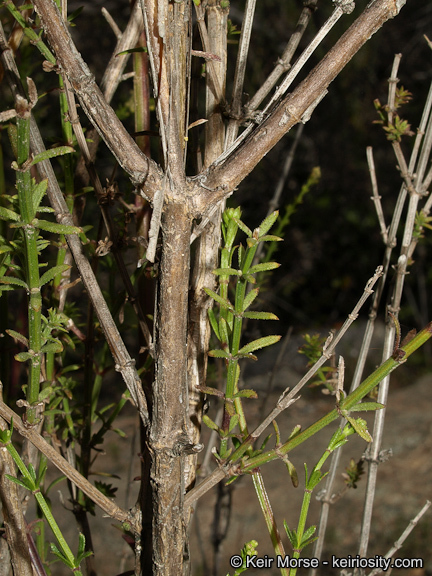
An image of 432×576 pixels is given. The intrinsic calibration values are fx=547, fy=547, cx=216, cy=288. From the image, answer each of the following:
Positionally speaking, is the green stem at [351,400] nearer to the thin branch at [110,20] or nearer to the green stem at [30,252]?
the green stem at [30,252]

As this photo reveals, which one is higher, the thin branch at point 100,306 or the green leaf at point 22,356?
the thin branch at point 100,306

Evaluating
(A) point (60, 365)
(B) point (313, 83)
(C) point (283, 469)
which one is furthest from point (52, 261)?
(C) point (283, 469)

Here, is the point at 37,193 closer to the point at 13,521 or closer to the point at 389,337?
the point at 13,521

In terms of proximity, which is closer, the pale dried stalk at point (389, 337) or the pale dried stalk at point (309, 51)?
the pale dried stalk at point (309, 51)

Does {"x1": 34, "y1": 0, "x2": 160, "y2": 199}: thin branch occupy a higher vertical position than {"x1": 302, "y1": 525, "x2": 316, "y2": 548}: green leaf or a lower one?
higher

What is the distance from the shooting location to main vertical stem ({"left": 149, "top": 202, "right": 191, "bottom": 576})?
1.25 feet

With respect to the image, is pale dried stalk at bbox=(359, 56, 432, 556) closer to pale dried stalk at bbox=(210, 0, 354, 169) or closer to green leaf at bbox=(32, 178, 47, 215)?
pale dried stalk at bbox=(210, 0, 354, 169)

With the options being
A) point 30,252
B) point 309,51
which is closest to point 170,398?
point 30,252

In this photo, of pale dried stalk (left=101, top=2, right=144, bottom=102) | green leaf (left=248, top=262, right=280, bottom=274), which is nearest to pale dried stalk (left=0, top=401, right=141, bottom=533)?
green leaf (left=248, top=262, right=280, bottom=274)

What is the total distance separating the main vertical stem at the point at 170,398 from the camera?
0.38m

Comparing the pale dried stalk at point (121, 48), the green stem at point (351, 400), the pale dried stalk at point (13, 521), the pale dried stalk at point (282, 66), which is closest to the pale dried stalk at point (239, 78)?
the pale dried stalk at point (282, 66)

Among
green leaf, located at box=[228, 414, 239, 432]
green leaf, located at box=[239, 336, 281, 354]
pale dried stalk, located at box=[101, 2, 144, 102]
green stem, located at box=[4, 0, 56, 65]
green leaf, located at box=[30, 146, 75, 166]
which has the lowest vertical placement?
green leaf, located at box=[228, 414, 239, 432]

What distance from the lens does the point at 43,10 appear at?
0.35 m

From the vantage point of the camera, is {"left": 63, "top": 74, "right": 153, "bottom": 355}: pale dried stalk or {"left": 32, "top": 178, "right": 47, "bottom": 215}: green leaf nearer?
{"left": 32, "top": 178, "right": 47, "bottom": 215}: green leaf
